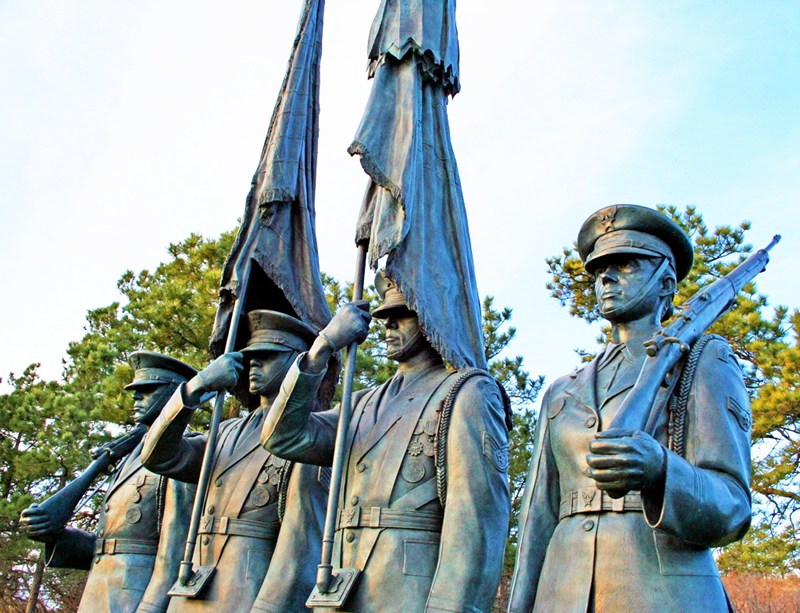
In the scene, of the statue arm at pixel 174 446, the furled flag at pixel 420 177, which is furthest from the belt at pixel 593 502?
the statue arm at pixel 174 446

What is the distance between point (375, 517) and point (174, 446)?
7.44 feet

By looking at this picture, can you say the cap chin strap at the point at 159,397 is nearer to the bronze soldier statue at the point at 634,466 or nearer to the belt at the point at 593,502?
the bronze soldier statue at the point at 634,466

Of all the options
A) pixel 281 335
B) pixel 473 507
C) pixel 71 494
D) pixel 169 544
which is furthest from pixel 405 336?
pixel 71 494

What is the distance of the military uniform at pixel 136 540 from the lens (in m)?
6.82

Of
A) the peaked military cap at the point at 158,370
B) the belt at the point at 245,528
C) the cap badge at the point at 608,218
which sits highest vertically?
the peaked military cap at the point at 158,370

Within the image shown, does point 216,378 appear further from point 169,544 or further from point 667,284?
point 667,284

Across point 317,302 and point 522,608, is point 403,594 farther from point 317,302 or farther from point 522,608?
point 317,302

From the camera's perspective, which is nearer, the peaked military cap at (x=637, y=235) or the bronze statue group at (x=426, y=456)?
the bronze statue group at (x=426, y=456)

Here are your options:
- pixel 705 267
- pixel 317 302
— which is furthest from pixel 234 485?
pixel 705 267

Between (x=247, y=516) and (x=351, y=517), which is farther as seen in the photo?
(x=247, y=516)

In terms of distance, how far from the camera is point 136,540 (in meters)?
7.32

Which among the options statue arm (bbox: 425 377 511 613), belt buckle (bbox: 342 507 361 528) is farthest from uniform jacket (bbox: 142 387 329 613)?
statue arm (bbox: 425 377 511 613)

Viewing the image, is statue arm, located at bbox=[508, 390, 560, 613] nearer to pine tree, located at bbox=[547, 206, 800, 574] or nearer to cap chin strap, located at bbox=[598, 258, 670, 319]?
cap chin strap, located at bbox=[598, 258, 670, 319]

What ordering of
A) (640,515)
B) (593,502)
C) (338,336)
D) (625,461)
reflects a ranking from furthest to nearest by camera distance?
(338,336) < (593,502) < (640,515) < (625,461)
